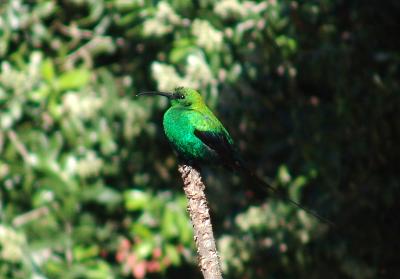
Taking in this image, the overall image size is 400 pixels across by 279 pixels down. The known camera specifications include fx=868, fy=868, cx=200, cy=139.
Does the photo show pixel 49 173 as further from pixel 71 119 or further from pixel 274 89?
pixel 274 89

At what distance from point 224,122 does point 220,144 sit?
2.03 metres

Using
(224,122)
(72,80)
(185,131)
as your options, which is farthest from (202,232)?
(72,80)

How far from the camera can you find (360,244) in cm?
606

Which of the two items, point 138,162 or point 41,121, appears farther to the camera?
point 138,162

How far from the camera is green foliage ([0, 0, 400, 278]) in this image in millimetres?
5676

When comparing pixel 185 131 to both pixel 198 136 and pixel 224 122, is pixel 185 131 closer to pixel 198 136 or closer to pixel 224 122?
pixel 198 136

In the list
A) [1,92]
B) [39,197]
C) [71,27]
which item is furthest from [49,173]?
[71,27]

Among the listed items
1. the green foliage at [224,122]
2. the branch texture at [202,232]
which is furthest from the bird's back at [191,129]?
the green foliage at [224,122]

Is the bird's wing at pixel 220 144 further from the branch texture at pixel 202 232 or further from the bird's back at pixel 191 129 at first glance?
the branch texture at pixel 202 232

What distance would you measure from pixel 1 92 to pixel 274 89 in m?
1.87

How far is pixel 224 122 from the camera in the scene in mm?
6117

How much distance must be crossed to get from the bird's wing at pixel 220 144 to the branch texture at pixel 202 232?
0.97m

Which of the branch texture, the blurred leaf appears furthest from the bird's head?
the blurred leaf

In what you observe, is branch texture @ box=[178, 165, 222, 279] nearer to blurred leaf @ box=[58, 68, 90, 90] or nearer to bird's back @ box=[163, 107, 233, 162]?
bird's back @ box=[163, 107, 233, 162]
